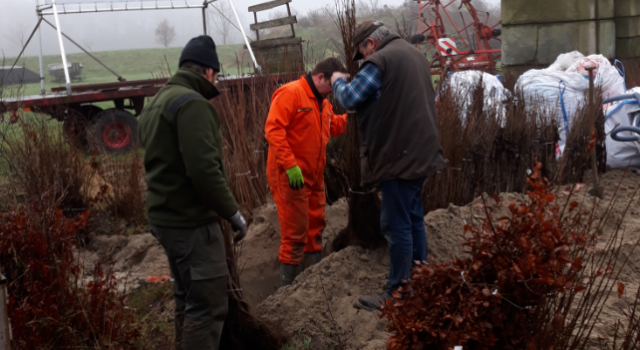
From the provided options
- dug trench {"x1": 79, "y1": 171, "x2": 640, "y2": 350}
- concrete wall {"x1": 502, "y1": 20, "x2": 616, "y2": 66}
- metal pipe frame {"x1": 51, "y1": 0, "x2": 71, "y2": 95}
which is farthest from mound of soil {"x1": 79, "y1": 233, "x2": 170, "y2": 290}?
concrete wall {"x1": 502, "y1": 20, "x2": 616, "y2": 66}

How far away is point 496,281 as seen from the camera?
7.09 ft

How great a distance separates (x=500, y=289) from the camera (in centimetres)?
216

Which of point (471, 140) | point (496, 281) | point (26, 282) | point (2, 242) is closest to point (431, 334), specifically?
point (496, 281)

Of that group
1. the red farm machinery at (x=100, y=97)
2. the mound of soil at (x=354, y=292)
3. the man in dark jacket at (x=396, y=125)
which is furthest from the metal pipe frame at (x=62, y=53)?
the man in dark jacket at (x=396, y=125)

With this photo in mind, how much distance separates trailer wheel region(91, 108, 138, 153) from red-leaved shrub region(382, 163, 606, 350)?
826 cm

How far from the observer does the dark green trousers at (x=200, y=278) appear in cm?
283

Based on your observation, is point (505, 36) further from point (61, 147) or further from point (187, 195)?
point (187, 195)

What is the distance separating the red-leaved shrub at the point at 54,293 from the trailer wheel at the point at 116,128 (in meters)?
6.65

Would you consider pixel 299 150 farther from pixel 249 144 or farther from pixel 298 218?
pixel 249 144

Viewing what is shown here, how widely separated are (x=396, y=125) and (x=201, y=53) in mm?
1164

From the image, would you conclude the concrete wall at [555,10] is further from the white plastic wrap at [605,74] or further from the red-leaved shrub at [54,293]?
the red-leaved shrub at [54,293]

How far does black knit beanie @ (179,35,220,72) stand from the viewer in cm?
290

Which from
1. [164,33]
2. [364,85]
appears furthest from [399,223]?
[164,33]

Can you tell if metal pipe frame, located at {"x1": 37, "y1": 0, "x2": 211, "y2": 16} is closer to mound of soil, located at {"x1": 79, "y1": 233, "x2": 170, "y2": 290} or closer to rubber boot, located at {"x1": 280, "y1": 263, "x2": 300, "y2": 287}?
mound of soil, located at {"x1": 79, "y1": 233, "x2": 170, "y2": 290}
